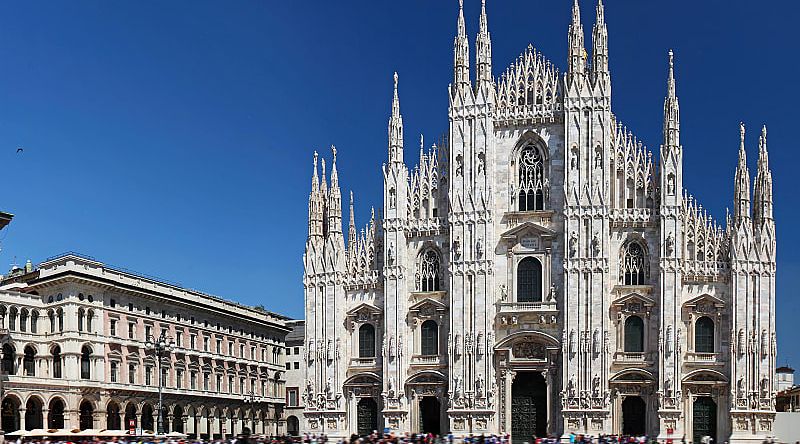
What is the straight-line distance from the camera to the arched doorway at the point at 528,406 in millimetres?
57688

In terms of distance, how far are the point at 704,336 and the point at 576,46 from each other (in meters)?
18.0

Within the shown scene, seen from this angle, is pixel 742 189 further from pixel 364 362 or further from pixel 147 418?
pixel 147 418

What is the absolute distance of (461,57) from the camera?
199 ft

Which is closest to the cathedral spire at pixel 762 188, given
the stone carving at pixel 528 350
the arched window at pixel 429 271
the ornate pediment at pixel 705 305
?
the ornate pediment at pixel 705 305

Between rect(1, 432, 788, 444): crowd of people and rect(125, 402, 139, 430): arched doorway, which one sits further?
rect(125, 402, 139, 430): arched doorway

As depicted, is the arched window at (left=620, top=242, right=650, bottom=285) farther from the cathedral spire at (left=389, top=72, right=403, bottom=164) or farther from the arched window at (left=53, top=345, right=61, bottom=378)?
the arched window at (left=53, top=345, right=61, bottom=378)

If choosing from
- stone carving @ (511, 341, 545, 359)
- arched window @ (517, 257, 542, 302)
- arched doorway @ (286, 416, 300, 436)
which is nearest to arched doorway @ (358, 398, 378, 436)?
stone carving @ (511, 341, 545, 359)

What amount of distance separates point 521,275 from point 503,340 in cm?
398

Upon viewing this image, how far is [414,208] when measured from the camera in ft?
200

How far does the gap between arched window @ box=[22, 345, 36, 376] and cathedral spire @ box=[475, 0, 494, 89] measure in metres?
34.8

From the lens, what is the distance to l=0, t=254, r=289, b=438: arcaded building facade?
A: 6662 centimetres

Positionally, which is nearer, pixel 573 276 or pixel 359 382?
pixel 573 276

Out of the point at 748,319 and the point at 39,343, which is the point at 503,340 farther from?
the point at 39,343

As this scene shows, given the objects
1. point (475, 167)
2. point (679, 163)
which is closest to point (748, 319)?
point (679, 163)
